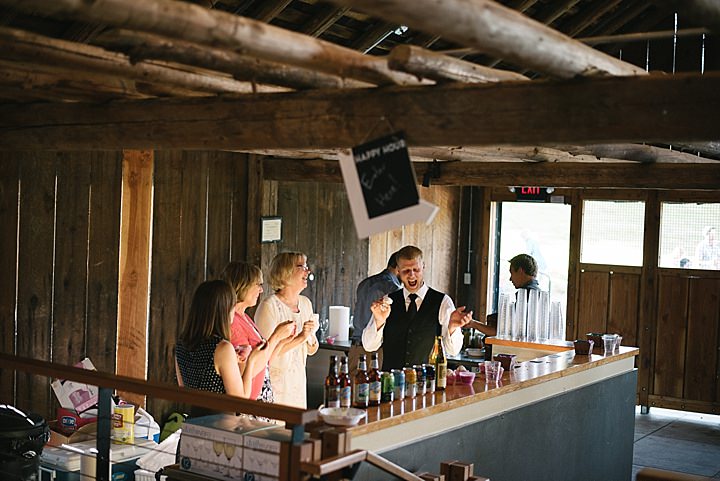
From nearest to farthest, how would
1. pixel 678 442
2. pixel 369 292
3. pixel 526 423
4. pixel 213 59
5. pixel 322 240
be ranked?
pixel 213 59, pixel 526 423, pixel 369 292, pixel 678 442, pixel 322 240

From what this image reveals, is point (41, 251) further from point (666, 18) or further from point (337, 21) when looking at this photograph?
point (666, 18)

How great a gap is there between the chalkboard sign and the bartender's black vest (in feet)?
8.13

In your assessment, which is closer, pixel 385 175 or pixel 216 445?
pixel 385 175

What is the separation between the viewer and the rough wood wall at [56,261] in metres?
5.78

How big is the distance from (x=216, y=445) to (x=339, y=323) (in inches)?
176

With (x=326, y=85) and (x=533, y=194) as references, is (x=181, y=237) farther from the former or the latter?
(x=533, y=194)

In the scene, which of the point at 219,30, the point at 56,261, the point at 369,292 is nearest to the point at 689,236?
the point at 369,292

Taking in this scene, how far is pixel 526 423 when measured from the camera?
17.3 ft

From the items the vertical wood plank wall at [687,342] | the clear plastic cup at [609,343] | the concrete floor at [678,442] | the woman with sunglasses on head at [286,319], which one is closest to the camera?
the woman with sunglasses on head at [286,319]

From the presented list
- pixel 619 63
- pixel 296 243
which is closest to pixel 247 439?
pixel 619 63

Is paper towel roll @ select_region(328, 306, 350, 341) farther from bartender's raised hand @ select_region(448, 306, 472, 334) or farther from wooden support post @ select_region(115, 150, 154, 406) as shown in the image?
bartender's raised hand @ select_region(448, 306, 472, 334)

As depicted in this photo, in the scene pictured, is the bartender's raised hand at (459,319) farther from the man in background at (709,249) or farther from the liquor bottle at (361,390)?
the man in background at (709,249)

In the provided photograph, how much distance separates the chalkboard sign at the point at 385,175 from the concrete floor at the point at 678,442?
479cm

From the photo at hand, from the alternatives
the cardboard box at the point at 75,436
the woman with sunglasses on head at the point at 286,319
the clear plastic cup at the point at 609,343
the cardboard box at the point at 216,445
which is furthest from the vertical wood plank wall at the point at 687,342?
the cardboard box at the point at 216,445
